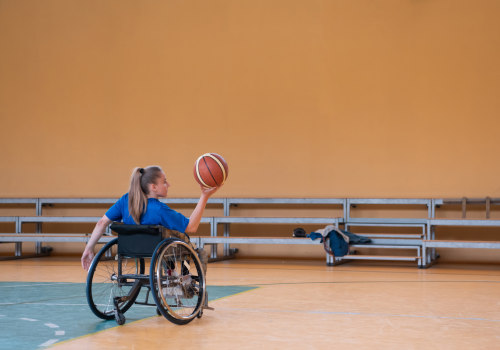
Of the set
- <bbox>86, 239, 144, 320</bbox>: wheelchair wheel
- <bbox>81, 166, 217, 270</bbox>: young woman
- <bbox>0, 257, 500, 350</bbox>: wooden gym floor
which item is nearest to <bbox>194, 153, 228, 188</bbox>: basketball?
<bbox>81, 166, 217, 270</bbox>: young woman

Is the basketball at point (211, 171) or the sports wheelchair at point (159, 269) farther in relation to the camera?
the basketball at point (211, 171)

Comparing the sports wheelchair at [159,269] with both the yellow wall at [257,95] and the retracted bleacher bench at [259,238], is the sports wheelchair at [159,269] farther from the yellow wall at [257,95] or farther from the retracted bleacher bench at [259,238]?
the yellow wall at [257,95]

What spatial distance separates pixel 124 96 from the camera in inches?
321

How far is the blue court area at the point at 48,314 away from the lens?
294cm

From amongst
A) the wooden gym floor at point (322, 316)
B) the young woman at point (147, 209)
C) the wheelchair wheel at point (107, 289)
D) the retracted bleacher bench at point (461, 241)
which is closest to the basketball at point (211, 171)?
the young woman at point (147, 209)

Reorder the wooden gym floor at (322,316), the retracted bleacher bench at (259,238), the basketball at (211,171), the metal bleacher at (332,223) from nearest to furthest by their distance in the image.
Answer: the wooden gym floor at (322,316)
the basketball at (211,171)
the metal bleacher at (332,223)
the retracted bleacher bench at (259,238)

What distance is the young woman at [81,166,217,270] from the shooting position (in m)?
3.25

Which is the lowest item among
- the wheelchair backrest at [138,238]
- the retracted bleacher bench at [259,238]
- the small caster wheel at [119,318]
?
the small caster wheel at [119,318]

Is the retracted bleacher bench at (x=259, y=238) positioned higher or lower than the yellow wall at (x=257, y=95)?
lower

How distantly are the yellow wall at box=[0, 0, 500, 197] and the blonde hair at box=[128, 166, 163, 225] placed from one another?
175 inches

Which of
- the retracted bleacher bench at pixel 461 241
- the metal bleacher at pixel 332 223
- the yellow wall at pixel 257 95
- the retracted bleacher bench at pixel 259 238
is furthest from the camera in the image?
the yellow wall at pixel 257 95

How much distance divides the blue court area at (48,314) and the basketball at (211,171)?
0.77m

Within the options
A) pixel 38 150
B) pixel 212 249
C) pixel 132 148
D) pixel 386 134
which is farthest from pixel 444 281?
pixel 38 150

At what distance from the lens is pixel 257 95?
7766mm
